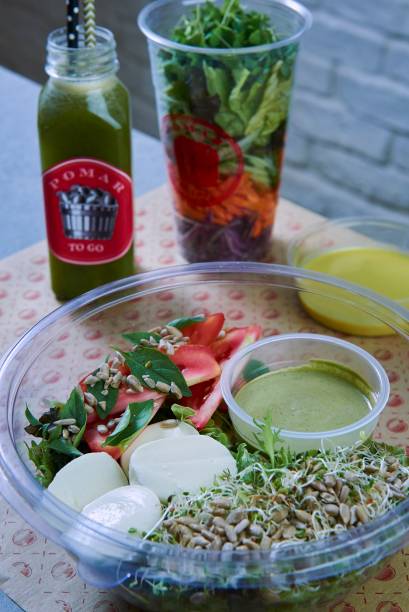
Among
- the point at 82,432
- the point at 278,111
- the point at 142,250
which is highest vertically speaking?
the point at 278,111

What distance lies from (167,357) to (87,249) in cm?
26

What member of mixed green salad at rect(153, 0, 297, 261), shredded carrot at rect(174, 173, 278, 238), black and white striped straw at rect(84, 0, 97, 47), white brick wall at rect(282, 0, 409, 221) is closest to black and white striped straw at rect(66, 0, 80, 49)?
black and white striped straw at rect(84, 0, 97, 47)

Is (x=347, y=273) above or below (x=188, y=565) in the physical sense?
below

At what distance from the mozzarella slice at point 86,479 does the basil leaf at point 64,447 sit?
0.05ft

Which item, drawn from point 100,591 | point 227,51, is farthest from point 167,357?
point 227,51

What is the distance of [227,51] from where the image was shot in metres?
1.05

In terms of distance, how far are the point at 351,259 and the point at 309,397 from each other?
0.38 meters

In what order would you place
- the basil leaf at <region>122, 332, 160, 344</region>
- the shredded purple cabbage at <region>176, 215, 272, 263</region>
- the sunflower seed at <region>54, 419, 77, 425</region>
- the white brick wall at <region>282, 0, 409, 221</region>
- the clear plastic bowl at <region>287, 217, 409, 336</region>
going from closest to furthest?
the sunflower seed at <region>54, 419, 77, 425</region>, the basil leaf at <region>122, 332, 160, 344</region>, the clear plastic bowl at <region>287, 217, 409, 336</region>, the shredded purple cabbage at <region>176, 215, 272, 263</region>, the white brick wall at <region>282, 0, 409, 221</region>

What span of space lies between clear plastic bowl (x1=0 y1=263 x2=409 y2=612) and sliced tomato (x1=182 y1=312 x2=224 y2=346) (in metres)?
0.06

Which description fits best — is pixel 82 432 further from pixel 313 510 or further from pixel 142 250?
pixel 142 250

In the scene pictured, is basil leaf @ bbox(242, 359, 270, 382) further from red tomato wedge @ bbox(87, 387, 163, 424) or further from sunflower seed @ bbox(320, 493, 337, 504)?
sunflower seed @ bbox(320, 493, 337, 504)

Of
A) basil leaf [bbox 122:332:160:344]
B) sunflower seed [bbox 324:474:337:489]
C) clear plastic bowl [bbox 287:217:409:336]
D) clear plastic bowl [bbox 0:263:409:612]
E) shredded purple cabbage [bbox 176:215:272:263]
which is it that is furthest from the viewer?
shredded purple cabbage [bbox 176:215:272:263]

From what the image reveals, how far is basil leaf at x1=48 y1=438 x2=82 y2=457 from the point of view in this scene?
832 millimetres

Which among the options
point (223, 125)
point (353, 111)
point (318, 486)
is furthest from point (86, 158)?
point (353, 111)
